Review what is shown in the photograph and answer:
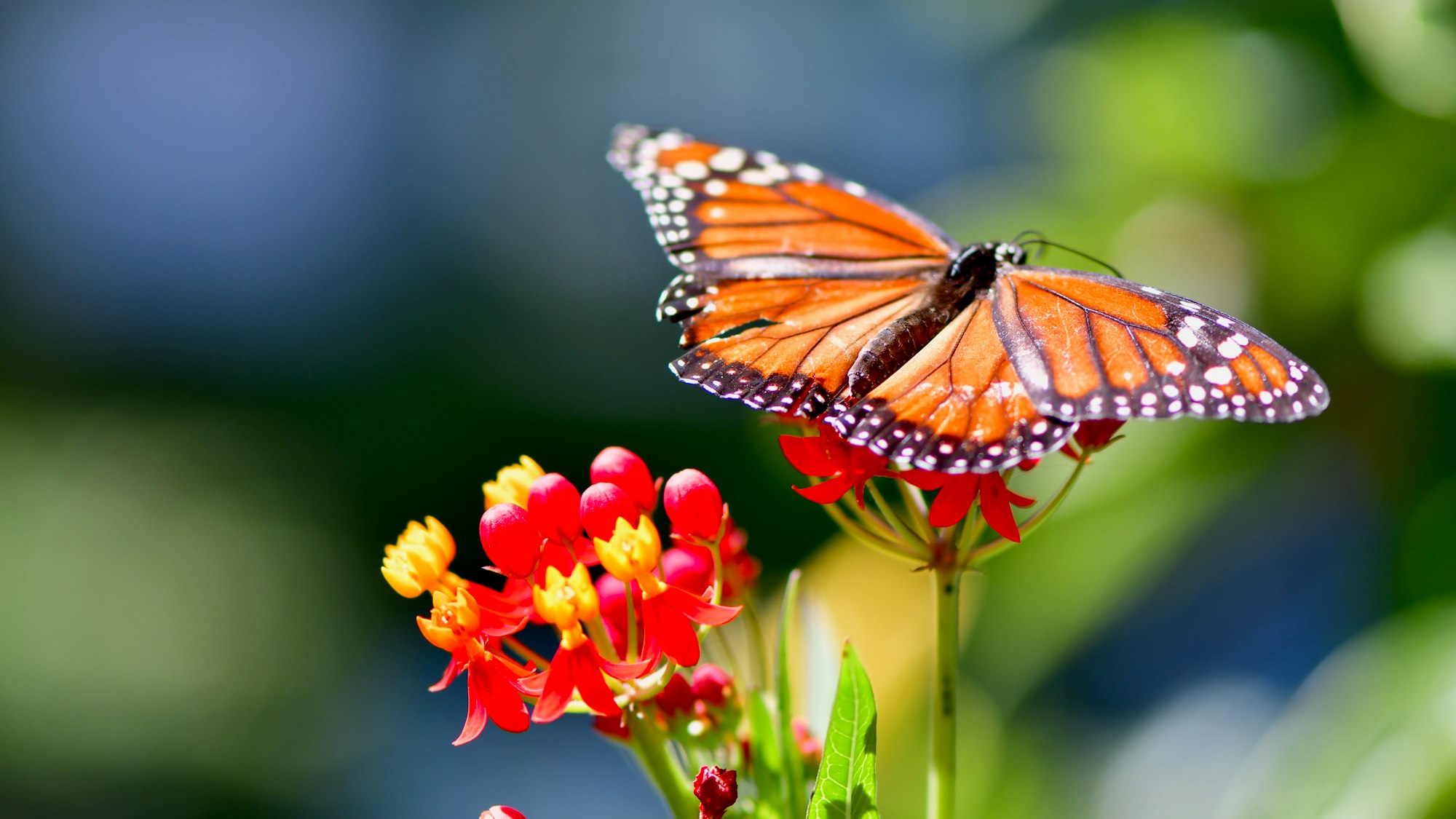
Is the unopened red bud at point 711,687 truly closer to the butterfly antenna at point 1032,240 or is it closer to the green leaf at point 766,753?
the green leaf at point 766,753

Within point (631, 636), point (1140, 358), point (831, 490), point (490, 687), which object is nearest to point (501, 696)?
point (490, 687)

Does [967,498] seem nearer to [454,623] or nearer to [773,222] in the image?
[454,623]

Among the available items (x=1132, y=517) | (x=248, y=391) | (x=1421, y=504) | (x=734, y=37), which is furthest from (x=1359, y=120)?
(x=248, y=391)

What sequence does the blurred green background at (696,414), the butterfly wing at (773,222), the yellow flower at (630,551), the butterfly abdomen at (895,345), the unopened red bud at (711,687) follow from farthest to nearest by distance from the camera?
the blurred green background at (696,414) < the butterfly wing at (773,222) < the butterfly abdomen at (895,345) < the unopened red bud at (711,687) < the yellow flower at (630,551)

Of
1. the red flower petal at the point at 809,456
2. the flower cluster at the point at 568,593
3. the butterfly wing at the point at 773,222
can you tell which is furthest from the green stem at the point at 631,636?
the butterfly wing at the point at 773,222

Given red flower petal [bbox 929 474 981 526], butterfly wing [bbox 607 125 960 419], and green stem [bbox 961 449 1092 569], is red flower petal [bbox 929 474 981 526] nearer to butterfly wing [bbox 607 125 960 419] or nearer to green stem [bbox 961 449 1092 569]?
green stem [bbox 961 449 1092 569]

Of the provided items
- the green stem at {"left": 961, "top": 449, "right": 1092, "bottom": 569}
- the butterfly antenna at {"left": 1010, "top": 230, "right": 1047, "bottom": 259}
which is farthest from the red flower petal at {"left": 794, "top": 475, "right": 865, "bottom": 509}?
the butterfly antenna at {"left": 1010, "top": 230, "right": 1047, "bottom": 259}
